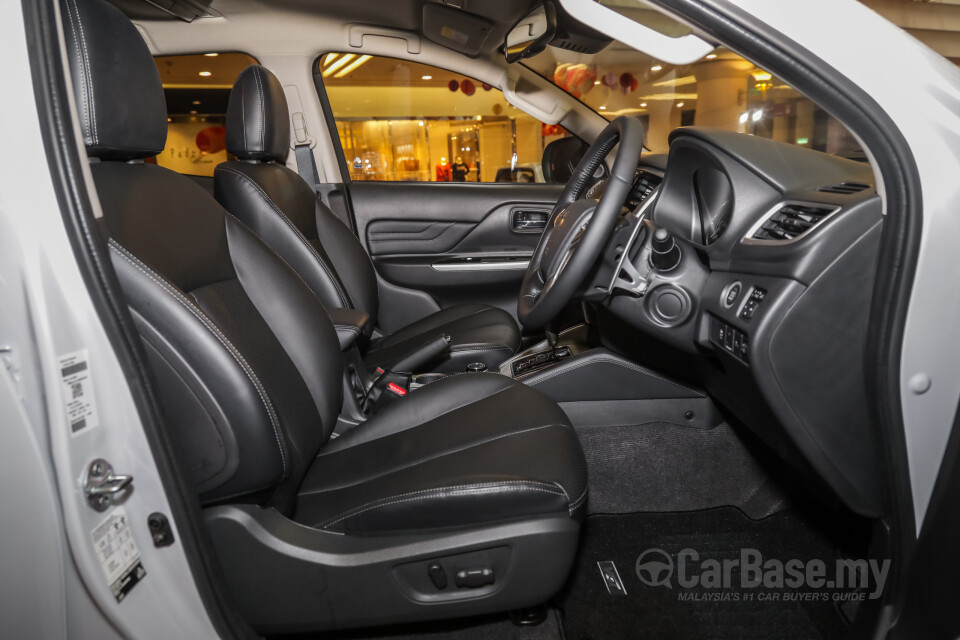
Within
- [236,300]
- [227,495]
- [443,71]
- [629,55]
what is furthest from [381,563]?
[443,71]

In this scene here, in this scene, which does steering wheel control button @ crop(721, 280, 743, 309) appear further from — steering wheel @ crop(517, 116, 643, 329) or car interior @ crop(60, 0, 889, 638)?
steering wheel @ crop(517, 116, 643, 329)

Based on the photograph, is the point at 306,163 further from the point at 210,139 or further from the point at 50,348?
the point at 50,348

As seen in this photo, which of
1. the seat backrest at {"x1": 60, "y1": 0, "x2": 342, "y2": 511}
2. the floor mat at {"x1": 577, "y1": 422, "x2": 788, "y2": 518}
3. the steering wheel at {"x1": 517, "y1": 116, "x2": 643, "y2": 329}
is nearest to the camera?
the seat backrest at {"x1": 60, "y1": 0, "x2": 342, "y2": 511}

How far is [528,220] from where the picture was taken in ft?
9.04

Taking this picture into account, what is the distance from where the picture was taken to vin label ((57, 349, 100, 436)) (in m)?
0.78

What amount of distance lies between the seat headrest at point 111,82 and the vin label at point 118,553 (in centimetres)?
52

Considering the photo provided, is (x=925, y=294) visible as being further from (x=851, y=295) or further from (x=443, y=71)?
(x=443, y=71)

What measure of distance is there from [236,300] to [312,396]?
8.9 inches

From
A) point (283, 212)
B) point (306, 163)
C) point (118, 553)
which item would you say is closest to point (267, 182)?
point (283, 212)

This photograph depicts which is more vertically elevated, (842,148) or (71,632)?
(842,148)

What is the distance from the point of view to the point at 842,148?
1.38m

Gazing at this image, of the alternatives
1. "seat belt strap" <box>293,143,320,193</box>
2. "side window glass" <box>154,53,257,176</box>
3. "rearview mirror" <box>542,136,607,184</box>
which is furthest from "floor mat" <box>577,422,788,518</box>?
"side window glass" <box>154,53,257,176</box>

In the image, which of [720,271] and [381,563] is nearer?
[381,563]

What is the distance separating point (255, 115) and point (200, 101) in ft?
3.32
